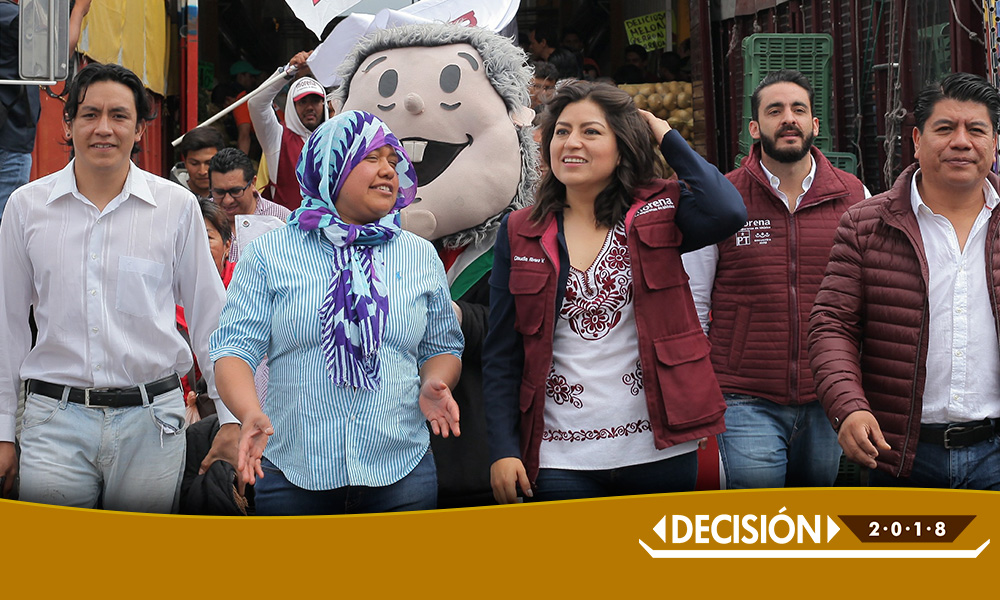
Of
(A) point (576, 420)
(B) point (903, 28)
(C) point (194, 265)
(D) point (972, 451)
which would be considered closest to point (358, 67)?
(C) point (194, 265)

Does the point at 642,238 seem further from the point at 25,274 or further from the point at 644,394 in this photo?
the point at 25,274

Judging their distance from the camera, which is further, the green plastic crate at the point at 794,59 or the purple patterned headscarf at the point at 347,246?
the green plastic crate at the point at 794,59

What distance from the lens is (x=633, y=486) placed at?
9.23 ft

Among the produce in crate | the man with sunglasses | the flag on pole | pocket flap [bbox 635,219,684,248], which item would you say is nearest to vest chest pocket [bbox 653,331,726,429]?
pocket flap [bbox 635,219,684,248]

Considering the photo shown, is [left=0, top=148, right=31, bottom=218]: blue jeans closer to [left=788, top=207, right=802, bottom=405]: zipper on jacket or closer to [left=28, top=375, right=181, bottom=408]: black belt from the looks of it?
[left=28, top=375, right=181, bottom=408]: black belt

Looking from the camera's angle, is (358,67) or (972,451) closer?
(972,451)

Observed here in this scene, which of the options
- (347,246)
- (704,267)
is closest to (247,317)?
(347,246)

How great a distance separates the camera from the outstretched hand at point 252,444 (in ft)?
7.95

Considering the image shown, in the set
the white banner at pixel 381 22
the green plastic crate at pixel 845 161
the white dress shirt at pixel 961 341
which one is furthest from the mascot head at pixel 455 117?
the green plastic crate at pixel 845 161

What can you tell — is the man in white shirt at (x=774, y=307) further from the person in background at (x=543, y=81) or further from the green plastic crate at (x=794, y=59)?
the person in background at (x=543, y=81)

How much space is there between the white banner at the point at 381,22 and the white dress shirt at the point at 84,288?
1.43 metres

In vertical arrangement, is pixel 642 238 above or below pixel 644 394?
above

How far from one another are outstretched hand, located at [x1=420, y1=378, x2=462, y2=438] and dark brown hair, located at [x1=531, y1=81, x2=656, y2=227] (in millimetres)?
553

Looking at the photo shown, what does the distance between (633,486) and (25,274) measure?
5.61 ft
